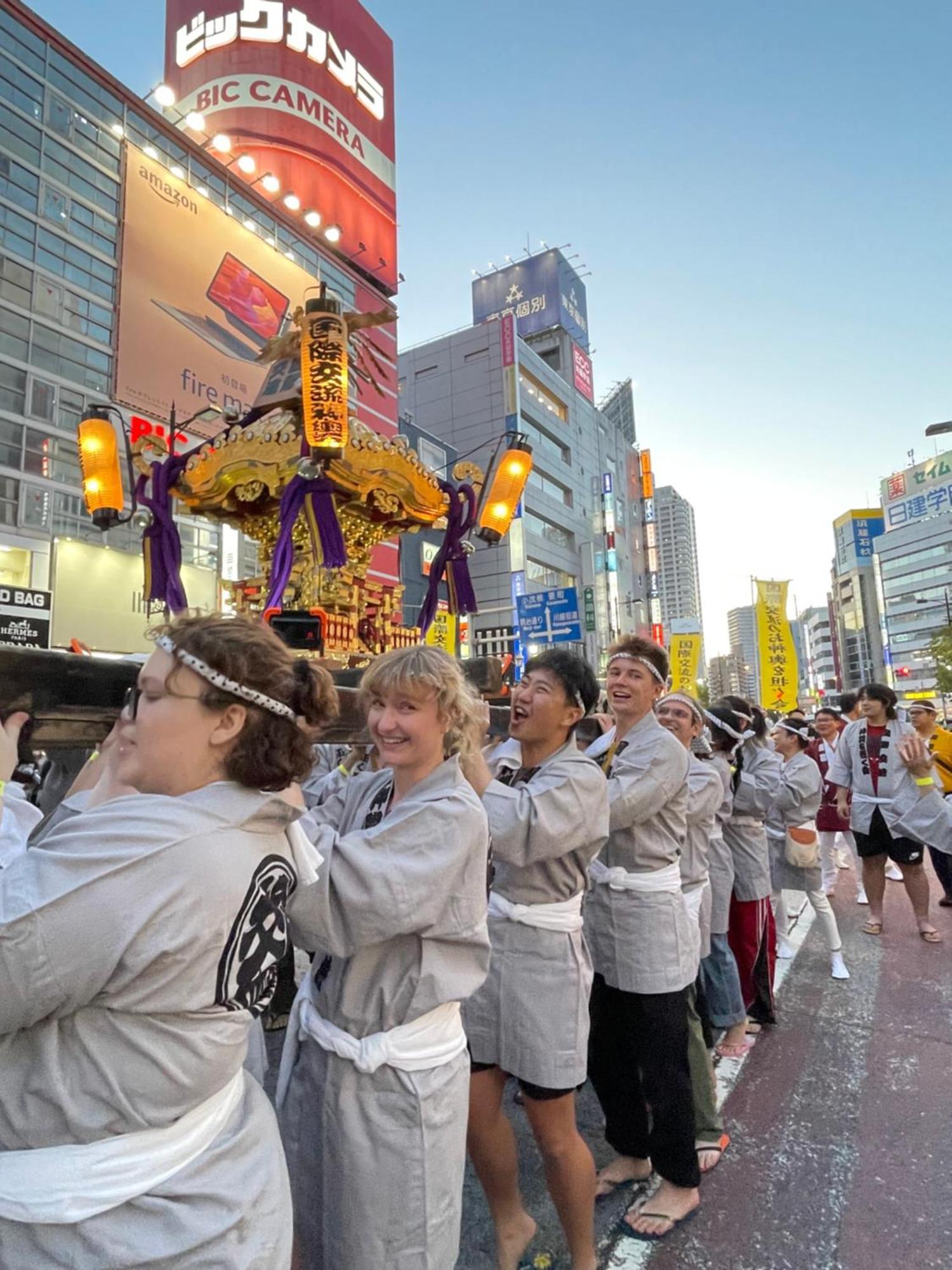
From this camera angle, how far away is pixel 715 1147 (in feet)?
9.96

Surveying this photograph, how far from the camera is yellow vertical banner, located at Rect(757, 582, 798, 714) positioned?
43.2 feet

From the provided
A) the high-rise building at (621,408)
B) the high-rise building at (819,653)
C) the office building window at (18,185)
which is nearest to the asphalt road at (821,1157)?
the office building window at (18,185)

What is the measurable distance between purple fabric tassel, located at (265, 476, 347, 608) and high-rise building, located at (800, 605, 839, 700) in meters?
110

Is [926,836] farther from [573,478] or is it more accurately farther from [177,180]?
[573,478]

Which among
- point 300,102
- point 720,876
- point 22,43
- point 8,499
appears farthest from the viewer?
point 300,102

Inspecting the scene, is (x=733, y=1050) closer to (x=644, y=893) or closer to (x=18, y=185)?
(x=644, y=893)

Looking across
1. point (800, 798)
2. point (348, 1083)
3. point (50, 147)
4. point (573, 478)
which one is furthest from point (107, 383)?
point (573, 478)

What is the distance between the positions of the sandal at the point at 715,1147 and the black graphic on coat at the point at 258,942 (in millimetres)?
2605

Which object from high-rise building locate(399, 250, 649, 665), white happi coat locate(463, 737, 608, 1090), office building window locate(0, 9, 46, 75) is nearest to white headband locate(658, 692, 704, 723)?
white happi coat locate(463, 737, 608, 1090)

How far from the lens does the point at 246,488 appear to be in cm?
625

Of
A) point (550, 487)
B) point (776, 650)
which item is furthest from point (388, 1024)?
point (550, 487)

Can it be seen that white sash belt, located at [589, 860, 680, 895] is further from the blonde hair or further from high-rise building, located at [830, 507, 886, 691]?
high-rise building, located at [830, 507, 886, 691]

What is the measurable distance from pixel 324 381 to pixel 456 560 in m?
2.43

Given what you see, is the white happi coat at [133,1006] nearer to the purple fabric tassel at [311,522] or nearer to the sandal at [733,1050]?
the sandal at [733,1050]
